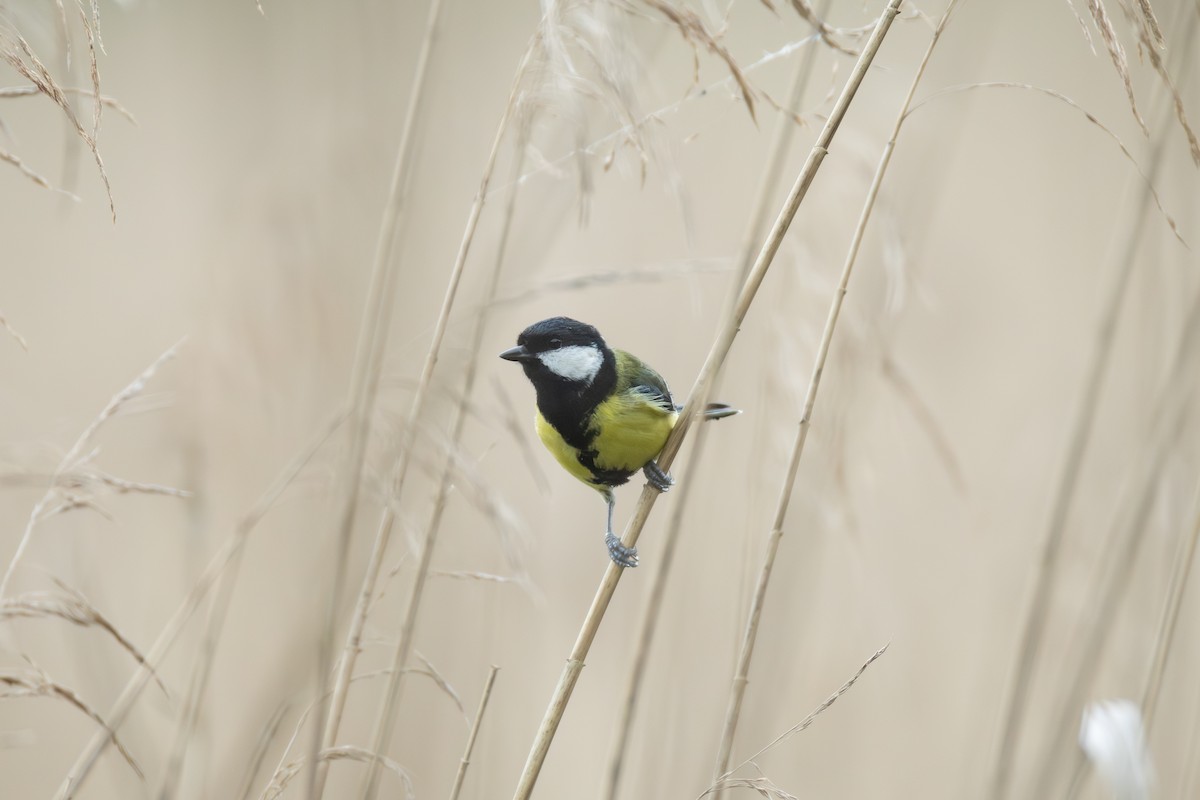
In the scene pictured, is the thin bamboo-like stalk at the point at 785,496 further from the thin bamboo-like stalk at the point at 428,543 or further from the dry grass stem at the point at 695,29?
the thin bamboo-like stalk at the point at 428,543

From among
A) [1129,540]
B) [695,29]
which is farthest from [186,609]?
[1129,540]

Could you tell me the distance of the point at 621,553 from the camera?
1489 mm

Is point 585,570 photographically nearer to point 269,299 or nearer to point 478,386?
point 478,386

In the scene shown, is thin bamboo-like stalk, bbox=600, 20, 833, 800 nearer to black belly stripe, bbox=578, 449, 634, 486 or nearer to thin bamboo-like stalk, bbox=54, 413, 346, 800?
thin bamboo-like stalk, bbox=54, 413, 346, 800

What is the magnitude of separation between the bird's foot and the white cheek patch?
34 centimetres

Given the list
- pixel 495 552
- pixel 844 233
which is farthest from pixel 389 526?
pixel 844 233

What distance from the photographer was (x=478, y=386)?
237 cm

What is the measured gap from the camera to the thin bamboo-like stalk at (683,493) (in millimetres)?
1198

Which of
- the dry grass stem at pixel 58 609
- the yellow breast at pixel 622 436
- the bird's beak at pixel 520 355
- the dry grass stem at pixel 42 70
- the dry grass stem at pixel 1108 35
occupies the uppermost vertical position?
the bird's beak at pixel 520 355

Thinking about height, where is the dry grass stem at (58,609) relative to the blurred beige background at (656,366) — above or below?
below

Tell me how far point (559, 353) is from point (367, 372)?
0.85m

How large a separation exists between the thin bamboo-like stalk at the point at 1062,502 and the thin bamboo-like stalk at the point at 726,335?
440mm

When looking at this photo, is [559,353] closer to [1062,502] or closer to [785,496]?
[785,496]

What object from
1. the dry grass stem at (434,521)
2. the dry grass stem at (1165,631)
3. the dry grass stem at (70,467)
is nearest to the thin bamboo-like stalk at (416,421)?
the dry grass stem at (434,521)
